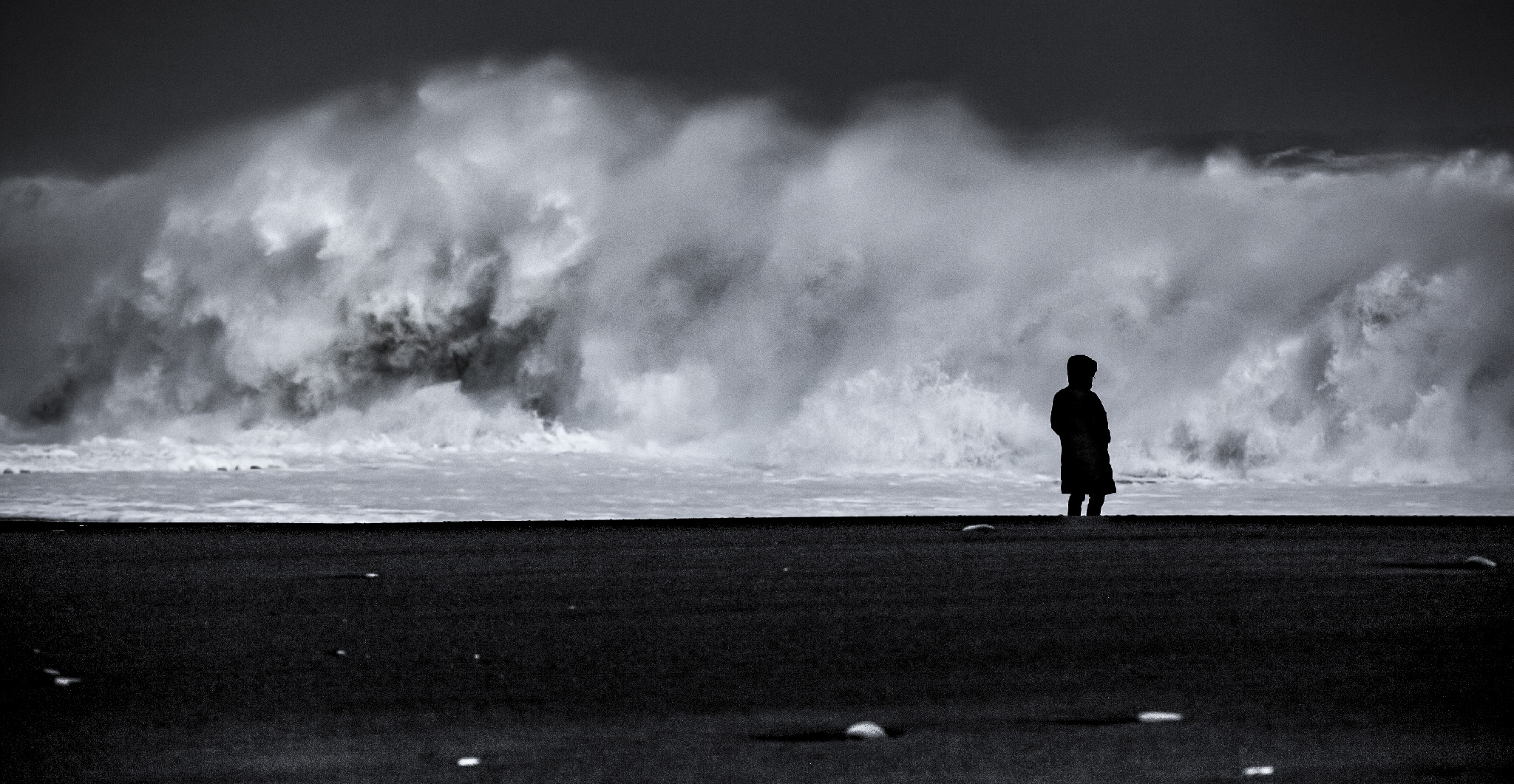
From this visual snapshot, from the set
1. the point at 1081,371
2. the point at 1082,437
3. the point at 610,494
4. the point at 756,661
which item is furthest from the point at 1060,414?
the point at 756,661

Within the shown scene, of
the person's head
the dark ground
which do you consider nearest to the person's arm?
the person's head

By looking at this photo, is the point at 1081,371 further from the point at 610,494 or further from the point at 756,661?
the point at 756,661

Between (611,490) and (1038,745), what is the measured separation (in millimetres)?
12509

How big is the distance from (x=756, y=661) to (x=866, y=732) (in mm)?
1366

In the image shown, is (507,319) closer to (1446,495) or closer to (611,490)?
(611,490)

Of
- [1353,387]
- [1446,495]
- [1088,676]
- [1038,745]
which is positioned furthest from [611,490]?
[1038,745]

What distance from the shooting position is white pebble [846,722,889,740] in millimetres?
4785

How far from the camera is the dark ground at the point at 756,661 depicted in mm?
4531

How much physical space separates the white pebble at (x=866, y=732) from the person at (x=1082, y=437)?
7166 millimetres

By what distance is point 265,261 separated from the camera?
29297 millimetres

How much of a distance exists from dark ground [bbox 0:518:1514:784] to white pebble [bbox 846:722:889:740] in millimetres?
95

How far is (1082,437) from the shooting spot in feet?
39.4

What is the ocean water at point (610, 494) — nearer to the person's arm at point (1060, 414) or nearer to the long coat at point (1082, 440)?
the long coat at point (1082, 440)

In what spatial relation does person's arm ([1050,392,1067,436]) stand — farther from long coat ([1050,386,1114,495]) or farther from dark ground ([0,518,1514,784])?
A: dark ground ([0,518,1514,784])
